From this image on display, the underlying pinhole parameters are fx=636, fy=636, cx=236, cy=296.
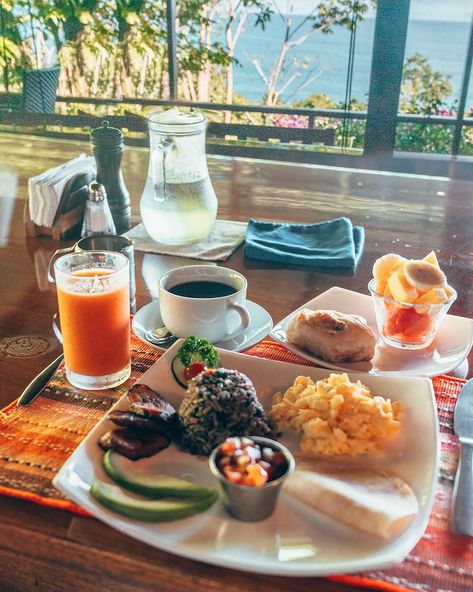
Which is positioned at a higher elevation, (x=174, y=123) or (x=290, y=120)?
(x=174, y=123)

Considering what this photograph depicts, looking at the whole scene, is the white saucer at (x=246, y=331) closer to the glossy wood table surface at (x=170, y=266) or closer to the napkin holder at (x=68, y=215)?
the glossy wood table surface at (x=170, y=266)

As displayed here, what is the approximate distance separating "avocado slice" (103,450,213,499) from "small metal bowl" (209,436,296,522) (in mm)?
39

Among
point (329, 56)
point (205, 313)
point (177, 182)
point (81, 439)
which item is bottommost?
point (81, 439)

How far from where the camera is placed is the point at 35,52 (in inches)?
218

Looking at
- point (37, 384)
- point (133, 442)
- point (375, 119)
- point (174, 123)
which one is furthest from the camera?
point (375, 119)

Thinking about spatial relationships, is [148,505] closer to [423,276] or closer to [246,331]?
[246,331]

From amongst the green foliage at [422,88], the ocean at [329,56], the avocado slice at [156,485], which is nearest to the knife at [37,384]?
the avocado slice at [156,485]

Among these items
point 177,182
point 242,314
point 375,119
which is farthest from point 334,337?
point 375,119

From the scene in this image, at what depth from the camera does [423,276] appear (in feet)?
3.82

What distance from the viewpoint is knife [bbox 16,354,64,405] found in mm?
987

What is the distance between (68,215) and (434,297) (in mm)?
996

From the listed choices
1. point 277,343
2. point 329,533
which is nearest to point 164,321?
point 277,343

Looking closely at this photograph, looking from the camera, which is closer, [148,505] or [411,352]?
[148,505]

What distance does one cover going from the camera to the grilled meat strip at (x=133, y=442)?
80cm
